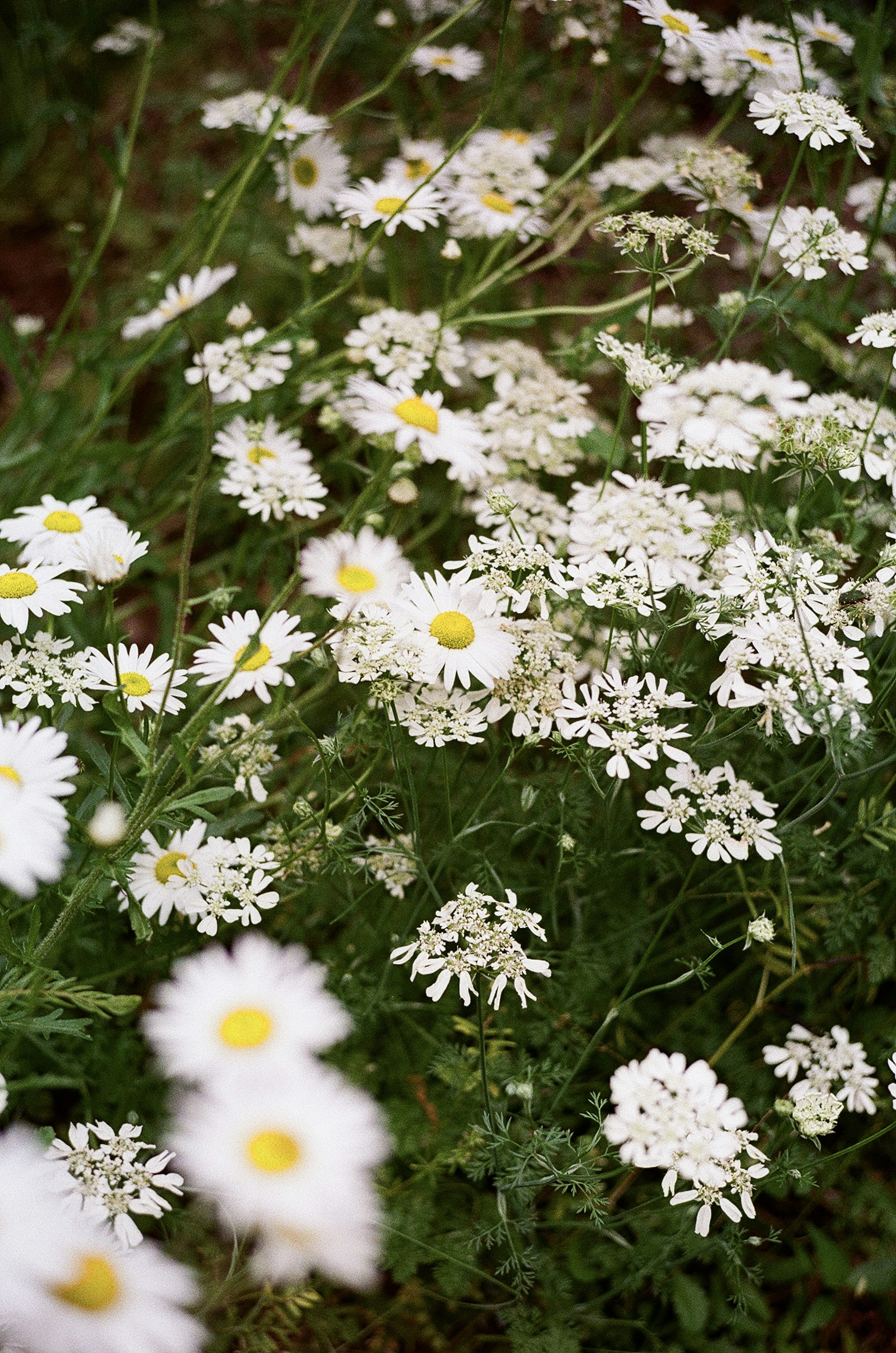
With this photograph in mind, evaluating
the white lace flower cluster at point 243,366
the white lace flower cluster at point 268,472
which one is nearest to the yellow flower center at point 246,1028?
the white lace flower cluster at point 268,472

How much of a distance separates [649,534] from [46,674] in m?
0.77

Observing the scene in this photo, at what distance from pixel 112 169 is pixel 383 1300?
2.01m

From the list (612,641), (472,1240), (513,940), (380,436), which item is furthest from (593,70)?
(472,1240)

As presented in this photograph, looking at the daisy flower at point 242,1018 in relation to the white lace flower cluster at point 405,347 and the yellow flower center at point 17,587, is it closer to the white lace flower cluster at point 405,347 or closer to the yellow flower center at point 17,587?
the yellow flower center at point 17,587

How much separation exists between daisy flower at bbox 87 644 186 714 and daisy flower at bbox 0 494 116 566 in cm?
16

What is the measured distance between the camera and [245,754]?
143 centimetres

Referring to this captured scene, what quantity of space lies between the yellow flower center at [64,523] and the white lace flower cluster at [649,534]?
690mm

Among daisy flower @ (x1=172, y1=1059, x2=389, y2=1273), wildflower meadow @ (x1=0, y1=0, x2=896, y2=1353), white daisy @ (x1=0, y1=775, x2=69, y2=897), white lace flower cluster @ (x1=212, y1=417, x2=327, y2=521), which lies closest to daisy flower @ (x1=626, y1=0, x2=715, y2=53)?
wildflower meadow @ (x1=0, y1=0, x2=896, y2=1353)

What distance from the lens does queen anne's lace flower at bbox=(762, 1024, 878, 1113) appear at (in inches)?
54.5

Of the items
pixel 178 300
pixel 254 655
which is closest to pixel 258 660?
pixel 254 655

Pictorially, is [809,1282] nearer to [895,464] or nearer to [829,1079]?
[829,1079]

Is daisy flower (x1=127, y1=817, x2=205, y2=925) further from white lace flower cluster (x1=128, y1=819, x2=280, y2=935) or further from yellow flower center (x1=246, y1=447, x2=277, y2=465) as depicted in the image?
yellow flower center (x1=246, y1=447, x2=277, y2=465)

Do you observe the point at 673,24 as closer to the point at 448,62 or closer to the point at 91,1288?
the point at 448,62

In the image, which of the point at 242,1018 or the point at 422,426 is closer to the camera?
the point at 242,1018
